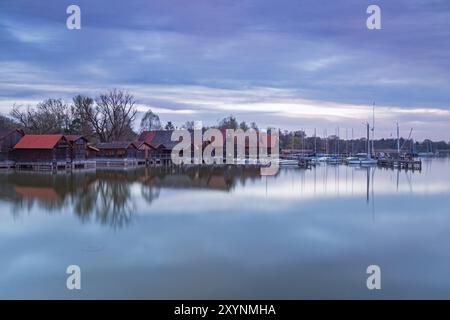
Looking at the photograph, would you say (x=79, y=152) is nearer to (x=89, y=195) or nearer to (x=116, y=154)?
(x=116, y=154)

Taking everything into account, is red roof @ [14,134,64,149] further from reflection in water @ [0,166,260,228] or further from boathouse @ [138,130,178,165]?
boathouse @ [138,130,178,165]

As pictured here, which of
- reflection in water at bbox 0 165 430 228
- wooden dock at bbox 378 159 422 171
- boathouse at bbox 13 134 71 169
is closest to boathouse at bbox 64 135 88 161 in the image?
boathouse at bbox 13 134 71 169

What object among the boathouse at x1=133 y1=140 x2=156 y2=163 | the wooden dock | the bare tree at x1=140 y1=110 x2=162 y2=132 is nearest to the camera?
the wooden dock

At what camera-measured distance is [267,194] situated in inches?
838

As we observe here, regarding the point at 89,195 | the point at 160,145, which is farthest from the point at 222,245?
the point at 160,145

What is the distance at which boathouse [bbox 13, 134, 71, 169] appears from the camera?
120 ft

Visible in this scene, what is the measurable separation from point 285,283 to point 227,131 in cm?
5128

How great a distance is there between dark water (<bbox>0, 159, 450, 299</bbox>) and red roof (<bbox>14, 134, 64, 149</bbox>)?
667 inches

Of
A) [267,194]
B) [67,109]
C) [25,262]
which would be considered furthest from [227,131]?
[25,262]

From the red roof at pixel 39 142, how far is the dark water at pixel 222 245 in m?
17.0

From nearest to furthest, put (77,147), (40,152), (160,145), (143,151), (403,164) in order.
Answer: (40,152) < (77,147) < (403,164) < (143,151) < (160,145)

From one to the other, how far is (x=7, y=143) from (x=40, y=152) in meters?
3.37

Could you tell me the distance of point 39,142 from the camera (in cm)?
3719
